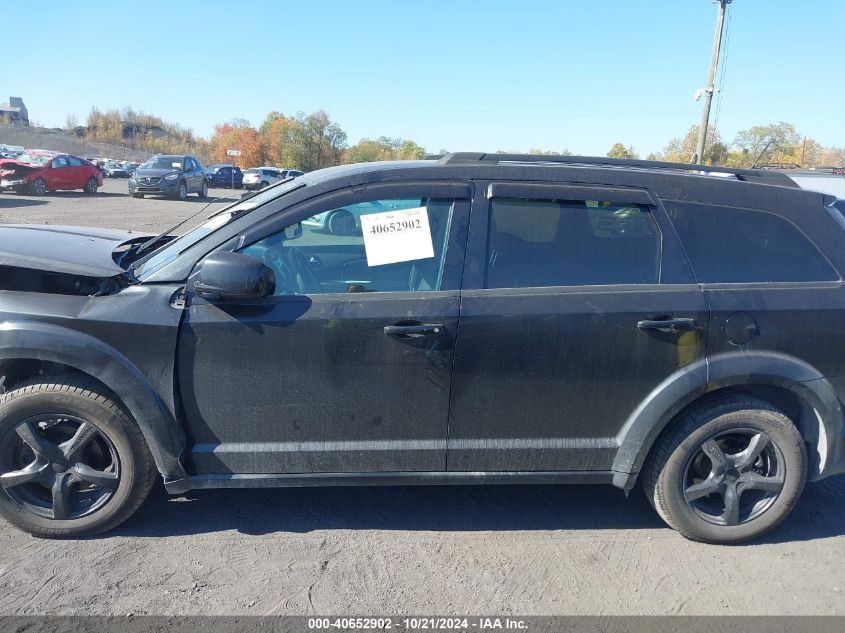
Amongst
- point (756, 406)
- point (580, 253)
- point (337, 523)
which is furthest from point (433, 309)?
point (756, 406)

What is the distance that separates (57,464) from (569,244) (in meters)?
2.73

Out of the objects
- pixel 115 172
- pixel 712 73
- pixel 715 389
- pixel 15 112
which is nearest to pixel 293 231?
pixel 715 389

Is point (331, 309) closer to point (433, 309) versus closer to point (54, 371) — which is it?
point (433, 309)

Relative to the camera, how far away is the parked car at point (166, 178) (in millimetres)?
26656

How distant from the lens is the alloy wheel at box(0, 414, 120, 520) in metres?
3.16

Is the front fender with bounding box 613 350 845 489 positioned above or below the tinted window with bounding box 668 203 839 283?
below

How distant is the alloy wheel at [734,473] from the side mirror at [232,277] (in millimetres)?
2319

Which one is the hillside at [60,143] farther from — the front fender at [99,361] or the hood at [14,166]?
the front fender at [99,361]

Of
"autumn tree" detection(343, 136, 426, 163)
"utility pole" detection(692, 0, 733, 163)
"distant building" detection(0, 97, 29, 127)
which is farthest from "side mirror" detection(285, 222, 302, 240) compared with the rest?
"distant building" detection(0, 97, 29, 127)

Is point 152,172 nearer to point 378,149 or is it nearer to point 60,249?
point 60,249

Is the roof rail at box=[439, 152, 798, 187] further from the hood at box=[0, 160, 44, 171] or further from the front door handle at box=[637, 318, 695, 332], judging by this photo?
the hood at box=[0, 160, 44, 171]

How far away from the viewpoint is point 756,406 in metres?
3.32

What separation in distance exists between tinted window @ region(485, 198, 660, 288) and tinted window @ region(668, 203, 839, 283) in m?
0.21

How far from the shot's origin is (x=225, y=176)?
43.0 m
